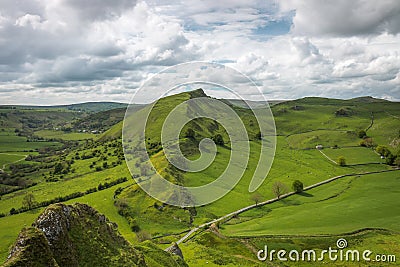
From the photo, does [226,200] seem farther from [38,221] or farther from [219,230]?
[38,221]

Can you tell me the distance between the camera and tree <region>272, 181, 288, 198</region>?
113850 millimetres

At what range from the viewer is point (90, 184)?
138125 millimetres

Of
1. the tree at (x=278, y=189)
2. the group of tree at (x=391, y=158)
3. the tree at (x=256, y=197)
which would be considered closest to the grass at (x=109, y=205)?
the tree at (x=256, y=197)

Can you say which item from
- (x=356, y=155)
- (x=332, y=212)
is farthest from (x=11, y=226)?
(x=356, y=155)

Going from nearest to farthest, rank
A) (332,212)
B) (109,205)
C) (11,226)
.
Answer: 1. (332,212)
2. (11,226)
3. (109,205)

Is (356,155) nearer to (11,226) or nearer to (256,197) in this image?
(256,197)

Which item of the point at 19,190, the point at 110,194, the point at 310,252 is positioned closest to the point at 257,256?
the point at 310,252

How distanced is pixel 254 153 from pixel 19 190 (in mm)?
113356

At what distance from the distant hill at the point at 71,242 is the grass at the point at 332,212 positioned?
48774 mm

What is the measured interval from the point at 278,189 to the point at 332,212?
26.8 metres

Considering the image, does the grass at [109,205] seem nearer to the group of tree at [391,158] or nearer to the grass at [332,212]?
the grass at [332,212]

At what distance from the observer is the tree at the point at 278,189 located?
113850 mm

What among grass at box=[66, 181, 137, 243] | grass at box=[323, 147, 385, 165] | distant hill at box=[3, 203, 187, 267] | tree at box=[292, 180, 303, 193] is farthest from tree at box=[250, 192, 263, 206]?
distant hill at box=[3, 203, 187, 267]

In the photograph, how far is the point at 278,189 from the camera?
374 ft
